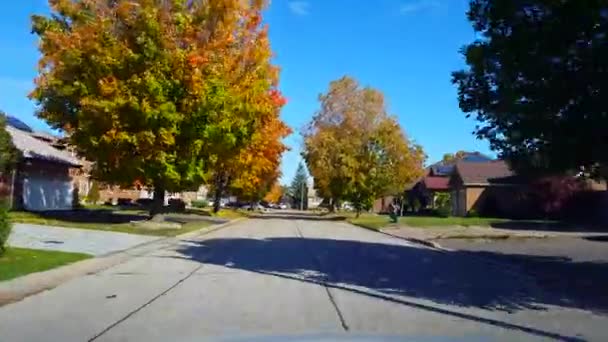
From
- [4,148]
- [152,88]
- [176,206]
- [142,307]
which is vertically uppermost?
[152,88]

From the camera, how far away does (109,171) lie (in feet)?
111

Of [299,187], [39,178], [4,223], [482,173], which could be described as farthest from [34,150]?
[299,187]

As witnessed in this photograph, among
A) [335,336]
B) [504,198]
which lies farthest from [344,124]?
[335,336]

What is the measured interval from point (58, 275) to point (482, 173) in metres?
49.6

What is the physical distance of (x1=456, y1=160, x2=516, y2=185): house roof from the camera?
58.4 meters

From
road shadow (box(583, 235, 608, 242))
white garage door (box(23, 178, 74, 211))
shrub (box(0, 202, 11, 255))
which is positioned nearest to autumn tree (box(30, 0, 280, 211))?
white garage door (box(23, 178, 74, 211))

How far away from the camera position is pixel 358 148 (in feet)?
208

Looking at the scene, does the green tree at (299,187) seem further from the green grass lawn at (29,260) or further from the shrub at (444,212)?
the green grass lawn at (29,260)

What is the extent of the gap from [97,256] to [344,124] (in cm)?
5124

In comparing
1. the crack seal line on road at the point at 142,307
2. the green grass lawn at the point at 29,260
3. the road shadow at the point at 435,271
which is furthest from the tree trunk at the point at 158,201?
the crack seal line on road at the point at 142,307

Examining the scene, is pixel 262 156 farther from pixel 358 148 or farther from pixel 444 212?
pixel 444 212

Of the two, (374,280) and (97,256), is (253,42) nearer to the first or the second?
(97,256)

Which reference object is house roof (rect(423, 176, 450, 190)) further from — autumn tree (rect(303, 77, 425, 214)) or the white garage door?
the white garage door

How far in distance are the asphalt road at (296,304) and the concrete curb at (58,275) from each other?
31 cm
